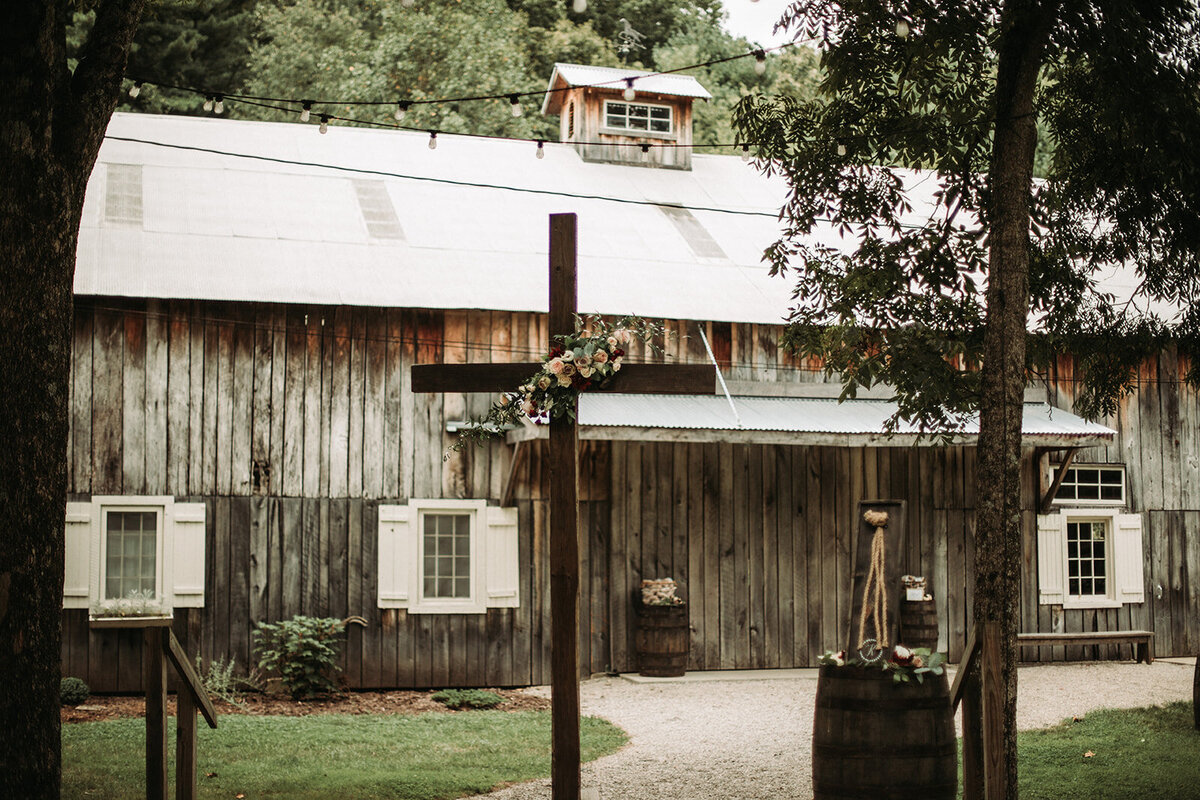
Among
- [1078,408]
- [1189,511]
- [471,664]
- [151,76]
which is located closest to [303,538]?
[471,664]

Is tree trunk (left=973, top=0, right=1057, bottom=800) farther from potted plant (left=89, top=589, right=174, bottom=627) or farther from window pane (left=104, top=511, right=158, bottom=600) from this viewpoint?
window pane (left=104, top=511, right=158, bottom=600)

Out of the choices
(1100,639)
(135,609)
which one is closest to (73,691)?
(135,609)

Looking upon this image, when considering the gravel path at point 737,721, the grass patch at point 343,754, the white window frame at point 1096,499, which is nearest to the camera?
the grass patch at point 343,754

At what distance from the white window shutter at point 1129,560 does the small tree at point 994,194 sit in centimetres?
633

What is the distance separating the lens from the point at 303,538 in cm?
1225

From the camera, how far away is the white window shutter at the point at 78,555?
11.6m

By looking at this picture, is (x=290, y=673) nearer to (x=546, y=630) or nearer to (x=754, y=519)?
(x=546, y=630)

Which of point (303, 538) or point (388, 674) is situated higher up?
point (303, 538)

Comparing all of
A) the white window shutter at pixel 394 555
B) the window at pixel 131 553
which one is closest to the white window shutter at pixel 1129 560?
the white window shutter at pixel 394 555

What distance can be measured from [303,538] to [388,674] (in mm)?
1580

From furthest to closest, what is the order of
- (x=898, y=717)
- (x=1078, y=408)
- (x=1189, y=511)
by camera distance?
(x=1189, y=511) → (x=1078, y=408) → (x=898, y=717)

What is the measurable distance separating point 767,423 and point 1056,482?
3.89m

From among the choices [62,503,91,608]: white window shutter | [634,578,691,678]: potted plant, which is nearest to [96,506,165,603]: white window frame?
[62,503,91,608]: white window shutter

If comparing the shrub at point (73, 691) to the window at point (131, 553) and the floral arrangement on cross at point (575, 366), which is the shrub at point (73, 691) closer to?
the window at point (131, 553)
